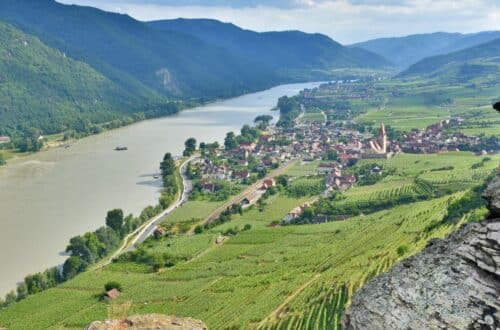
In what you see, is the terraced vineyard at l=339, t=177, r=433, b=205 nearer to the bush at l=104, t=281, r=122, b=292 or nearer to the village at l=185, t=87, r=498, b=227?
the village at l=185, t=87, r=498, b=227

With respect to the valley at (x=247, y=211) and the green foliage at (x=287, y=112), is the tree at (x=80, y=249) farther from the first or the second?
the green foliage at (x=287, y=112)

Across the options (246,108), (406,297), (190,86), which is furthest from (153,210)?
(190,86)

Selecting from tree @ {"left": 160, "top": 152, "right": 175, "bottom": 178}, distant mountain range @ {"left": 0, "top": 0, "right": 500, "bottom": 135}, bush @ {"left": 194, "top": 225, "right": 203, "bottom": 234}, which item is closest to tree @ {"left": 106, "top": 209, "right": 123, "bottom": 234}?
bush @ {"left": 194, "top": 225, "right": 203, "bottom": 234}

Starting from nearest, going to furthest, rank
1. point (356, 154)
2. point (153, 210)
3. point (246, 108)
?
1. point (153, 210)
2. point (356, 154)
3. point (246, 108)

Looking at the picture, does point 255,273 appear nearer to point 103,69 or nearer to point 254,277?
point 254,277

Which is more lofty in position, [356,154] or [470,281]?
[470,281]

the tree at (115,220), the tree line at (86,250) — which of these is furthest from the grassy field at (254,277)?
the tree at (115,220)

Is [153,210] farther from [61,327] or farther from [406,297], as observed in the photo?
[406,297]
